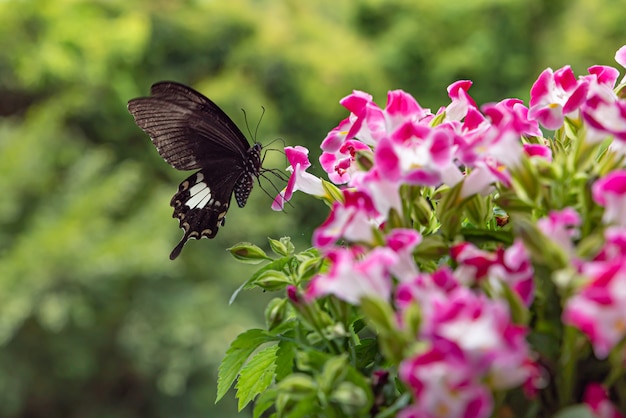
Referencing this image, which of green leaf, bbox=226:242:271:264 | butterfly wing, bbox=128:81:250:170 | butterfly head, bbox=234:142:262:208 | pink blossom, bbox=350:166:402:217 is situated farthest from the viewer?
butterfly head, bbox=234:142:262:208

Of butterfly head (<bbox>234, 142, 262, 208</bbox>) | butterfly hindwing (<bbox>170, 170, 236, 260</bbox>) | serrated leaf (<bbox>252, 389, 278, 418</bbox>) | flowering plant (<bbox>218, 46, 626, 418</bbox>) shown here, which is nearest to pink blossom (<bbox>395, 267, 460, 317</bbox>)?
flowering plant (<bbox>218, 46, 626, 418</bbox>)

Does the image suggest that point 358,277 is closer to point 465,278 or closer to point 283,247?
point 465,278

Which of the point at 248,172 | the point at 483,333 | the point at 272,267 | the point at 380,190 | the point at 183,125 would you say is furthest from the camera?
the point at 248,172

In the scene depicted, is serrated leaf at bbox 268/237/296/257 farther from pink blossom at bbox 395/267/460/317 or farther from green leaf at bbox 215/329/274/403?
pink blossom at bbox 395/267/460/317

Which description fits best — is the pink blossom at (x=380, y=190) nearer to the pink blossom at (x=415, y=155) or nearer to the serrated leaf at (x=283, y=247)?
the pink blossom at (x=415, y=155)

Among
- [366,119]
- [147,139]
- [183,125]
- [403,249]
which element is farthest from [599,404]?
[147,139]

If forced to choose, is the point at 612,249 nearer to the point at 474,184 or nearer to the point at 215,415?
the point at 474,184
